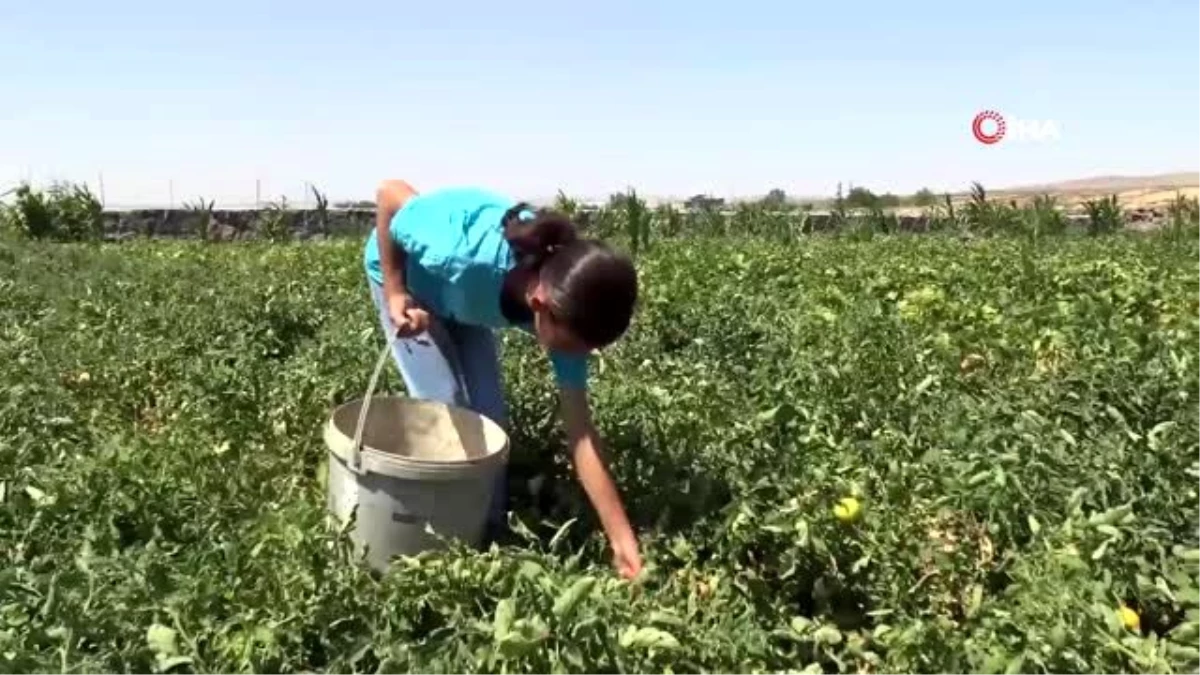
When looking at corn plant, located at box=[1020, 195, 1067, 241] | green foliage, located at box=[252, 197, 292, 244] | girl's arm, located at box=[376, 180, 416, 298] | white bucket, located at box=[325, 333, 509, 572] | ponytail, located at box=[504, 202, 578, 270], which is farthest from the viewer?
green foliage, located at box=[252, 197, 292, 244]

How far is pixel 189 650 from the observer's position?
205cm

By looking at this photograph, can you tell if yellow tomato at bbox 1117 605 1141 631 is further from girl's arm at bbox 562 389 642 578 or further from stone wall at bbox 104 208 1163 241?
stone wall at bbox 104 208 1163 241

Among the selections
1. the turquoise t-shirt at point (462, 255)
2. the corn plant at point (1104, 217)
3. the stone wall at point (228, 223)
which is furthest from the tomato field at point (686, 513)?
the stone wall at point (228, 223)

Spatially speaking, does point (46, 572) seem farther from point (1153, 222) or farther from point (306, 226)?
point (1153, 222)

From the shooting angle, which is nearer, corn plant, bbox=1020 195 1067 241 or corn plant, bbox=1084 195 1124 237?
corn plant, bbox=1020 195 1067 241

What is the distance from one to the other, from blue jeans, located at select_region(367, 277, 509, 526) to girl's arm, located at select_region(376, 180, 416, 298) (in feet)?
0.33

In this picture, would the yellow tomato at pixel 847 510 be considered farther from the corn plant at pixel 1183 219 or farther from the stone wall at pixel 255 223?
the stone wall at pixel 255 223

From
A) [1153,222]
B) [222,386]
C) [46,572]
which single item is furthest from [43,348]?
[1153,222]

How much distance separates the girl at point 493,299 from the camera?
260cm

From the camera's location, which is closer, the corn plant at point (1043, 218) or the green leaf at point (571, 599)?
the green leaf at point (571, 599)

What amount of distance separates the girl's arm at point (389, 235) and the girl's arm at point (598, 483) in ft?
1.80

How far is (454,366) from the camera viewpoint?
3.27 m

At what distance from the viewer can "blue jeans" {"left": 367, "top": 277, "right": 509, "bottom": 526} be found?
3.24 m

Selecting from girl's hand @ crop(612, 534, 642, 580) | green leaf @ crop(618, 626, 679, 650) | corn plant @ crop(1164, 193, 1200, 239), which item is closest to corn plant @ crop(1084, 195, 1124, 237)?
corn plant @ crop(1164, 193, 1200, 239)
